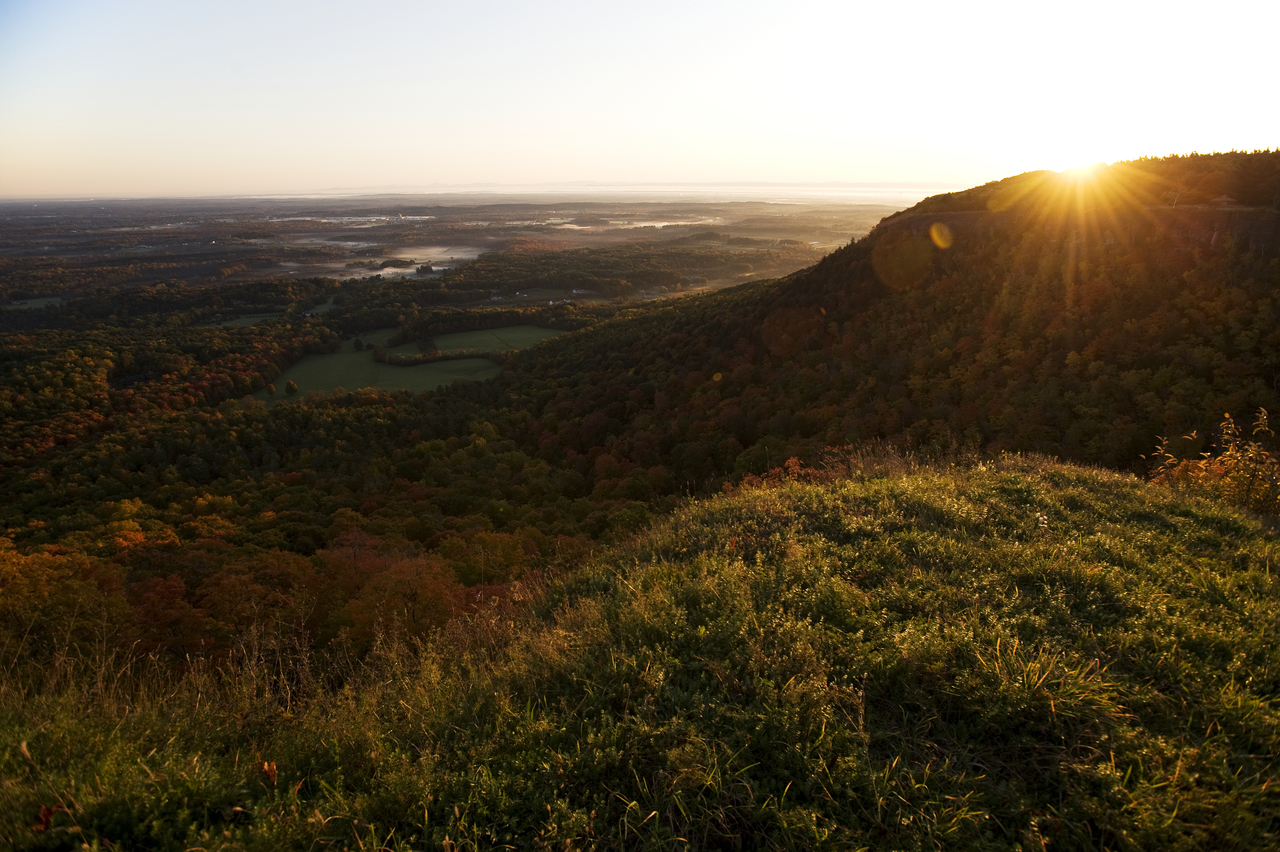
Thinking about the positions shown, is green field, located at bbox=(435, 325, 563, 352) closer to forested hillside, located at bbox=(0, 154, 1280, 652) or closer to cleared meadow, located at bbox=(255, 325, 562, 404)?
cleared meadow, located at bbox=(255, 325, 562, 404)

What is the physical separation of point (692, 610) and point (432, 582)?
9014mm

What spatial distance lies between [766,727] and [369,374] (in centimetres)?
6537

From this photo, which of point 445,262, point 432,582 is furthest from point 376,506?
point 445,262

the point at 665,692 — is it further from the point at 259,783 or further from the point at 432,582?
the point at 432,582

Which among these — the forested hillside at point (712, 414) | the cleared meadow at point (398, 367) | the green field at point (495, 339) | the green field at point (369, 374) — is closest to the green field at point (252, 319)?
the cleared meadow at point (398, 367)

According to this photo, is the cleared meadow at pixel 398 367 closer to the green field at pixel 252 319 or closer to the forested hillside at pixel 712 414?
the forested hillside at pixel 712 414

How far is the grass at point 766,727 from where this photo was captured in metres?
3.16

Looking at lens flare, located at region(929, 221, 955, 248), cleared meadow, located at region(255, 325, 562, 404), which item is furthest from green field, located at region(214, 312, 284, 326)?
lens flare, located at region(929, 221, 955, 248)

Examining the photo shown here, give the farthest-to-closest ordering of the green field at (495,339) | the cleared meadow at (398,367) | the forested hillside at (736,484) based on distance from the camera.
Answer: the green field at (495,339) < the cleared meadow at (398,367) < the forested hillside at (736,484)

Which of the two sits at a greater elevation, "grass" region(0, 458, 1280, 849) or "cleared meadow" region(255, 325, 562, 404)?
"grass" region(0, 458, 1280, 849)

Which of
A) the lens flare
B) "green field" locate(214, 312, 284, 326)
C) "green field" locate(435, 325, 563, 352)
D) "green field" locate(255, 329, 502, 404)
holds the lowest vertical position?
"green field" locate(255, 329, 502, 404)

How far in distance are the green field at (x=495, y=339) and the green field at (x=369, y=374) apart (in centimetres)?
477

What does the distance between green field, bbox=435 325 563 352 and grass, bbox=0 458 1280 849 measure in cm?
6208

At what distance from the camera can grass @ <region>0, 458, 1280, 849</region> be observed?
3158 mm
